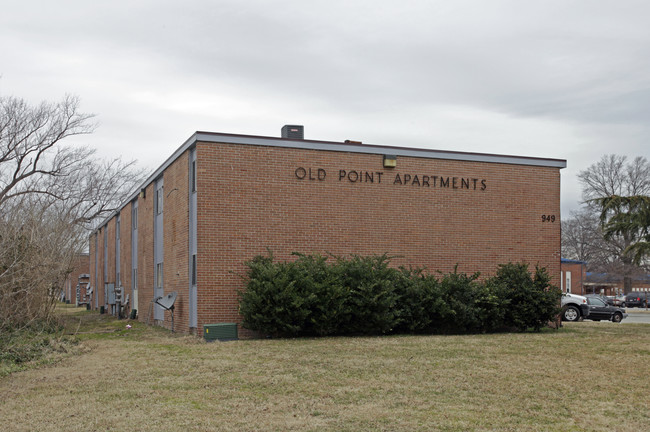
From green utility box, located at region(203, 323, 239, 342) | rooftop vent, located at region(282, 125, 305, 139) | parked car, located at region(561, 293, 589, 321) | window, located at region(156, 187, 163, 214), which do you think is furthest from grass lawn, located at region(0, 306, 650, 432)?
parked car, located at region(561, 293, 589, 321)

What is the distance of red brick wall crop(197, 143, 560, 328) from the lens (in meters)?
20.4

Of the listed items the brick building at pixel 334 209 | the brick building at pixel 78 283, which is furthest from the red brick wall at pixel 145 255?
the brick building at pixel 78 283

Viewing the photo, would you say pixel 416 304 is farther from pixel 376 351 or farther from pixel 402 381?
pixel 402 381

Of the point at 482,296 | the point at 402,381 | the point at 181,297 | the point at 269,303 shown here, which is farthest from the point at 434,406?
the point at 181,297

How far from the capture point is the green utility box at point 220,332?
1909 centimetres

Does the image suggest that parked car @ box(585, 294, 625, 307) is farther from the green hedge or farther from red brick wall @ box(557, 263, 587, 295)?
the green hedge

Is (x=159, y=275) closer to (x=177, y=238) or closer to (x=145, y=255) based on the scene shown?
(x=145, y=255)

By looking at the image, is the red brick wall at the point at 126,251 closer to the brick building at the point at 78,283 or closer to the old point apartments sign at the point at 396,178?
the old point apartments sign at the point at 396,178

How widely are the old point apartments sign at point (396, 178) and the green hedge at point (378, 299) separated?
2.48m

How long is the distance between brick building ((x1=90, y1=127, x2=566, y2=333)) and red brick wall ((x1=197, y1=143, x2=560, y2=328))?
0.03 meters

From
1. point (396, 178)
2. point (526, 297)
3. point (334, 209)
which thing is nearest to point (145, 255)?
point (334, 209)

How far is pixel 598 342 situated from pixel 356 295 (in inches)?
249

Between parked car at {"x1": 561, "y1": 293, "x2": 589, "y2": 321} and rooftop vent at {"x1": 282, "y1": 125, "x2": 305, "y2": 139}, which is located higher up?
rooftop vent at {"x1": 282, "y1": 125, "x2": 305, "y2": 139}

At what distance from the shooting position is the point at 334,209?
861 inches
